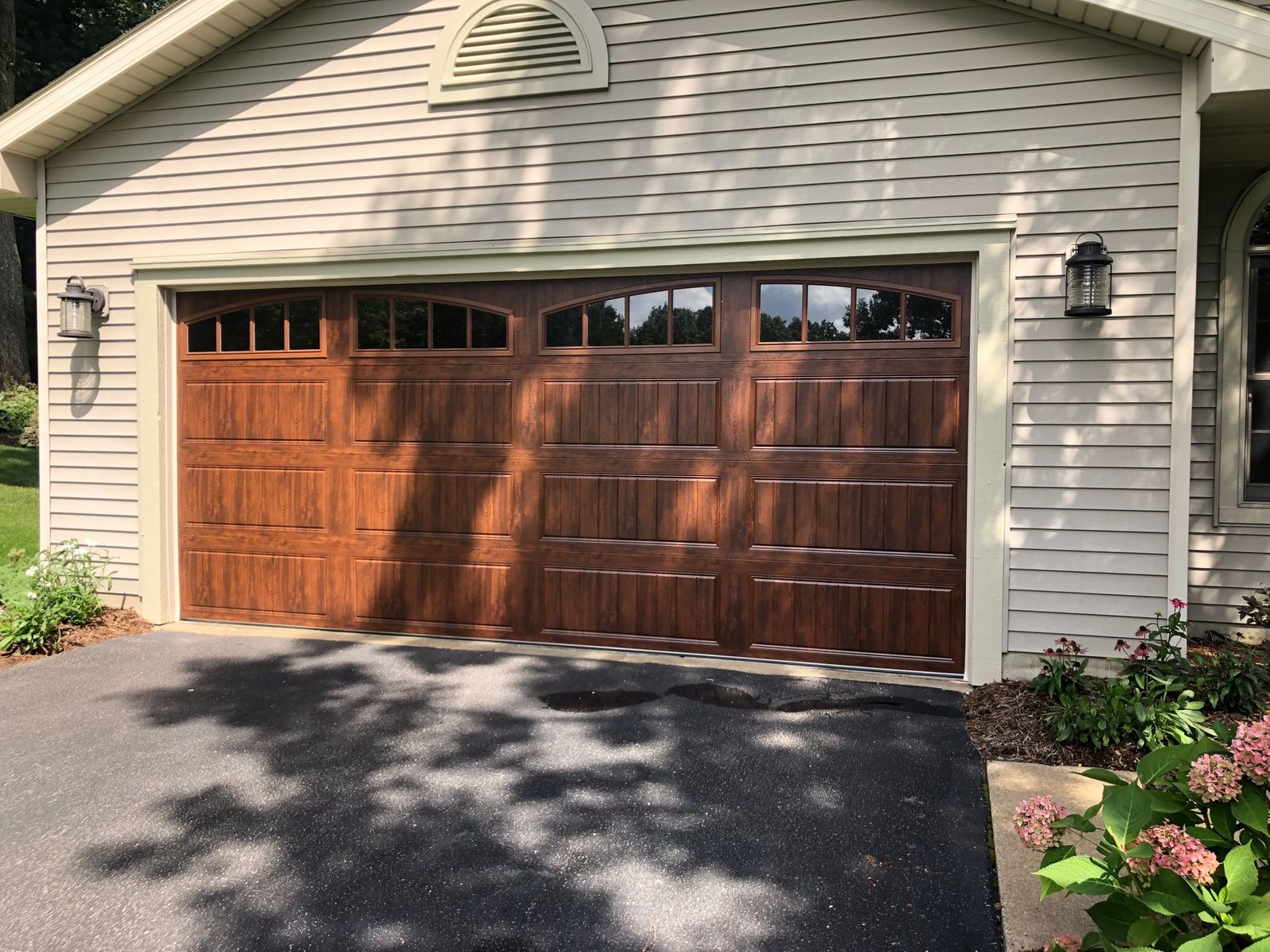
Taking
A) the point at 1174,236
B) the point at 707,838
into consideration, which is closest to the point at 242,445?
the point at 707,838

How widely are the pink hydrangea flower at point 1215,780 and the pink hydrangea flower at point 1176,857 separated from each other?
11cm

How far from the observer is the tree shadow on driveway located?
2.50 meters

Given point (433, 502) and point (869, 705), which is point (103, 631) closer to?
point (433, 502)

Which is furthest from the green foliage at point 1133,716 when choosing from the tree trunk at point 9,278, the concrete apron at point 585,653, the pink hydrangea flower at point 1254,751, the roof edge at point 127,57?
the tree trunk at point 9,278

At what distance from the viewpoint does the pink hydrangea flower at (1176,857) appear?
1.75 meters

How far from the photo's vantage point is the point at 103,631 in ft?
18.6

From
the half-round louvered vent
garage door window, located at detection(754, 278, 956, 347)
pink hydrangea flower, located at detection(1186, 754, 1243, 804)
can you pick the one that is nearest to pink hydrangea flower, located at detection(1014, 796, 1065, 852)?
pink hydrangea flower, located at detection(1186, 754, 1243, 804)

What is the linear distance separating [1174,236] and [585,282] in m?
3.20

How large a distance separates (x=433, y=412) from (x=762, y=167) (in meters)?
2.57

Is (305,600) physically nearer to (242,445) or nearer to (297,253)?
(242,445)

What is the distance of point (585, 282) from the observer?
5.19 m

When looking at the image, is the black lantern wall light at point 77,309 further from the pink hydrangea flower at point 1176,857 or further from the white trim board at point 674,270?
the pink hydrangea flower at point 1176,857

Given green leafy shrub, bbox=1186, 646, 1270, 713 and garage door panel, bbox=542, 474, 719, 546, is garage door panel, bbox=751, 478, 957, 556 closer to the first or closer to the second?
garage door panel, bbox=542, 474, 719, 546

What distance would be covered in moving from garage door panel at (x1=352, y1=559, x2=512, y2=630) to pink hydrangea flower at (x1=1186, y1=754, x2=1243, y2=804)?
13.2 feet
